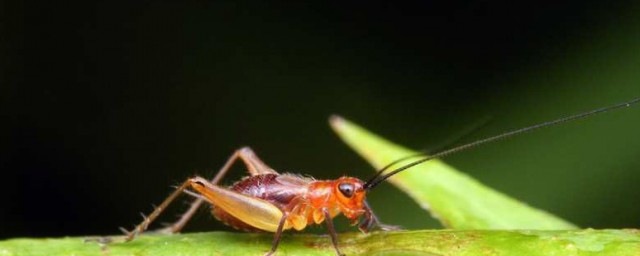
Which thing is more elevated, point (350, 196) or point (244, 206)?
point (350, 196)

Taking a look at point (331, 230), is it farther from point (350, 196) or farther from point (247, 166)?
point (247, 166)

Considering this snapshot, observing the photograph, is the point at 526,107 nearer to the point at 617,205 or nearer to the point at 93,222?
the point at 617,205

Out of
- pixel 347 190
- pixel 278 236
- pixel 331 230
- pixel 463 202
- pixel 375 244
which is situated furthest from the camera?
pixel 347 190

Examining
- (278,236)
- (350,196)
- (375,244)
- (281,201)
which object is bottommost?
(278,236)

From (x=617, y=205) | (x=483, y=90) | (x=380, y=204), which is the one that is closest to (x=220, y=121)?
(x=380, y=204)

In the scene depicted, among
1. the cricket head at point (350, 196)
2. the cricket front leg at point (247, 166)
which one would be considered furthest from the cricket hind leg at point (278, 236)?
the cricket front leg at point (247, 166)

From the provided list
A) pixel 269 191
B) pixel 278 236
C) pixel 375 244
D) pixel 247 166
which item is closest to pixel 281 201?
pixel 269 191

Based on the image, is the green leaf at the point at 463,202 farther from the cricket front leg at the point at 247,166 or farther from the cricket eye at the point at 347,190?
the cricket front leg at the point at 247,166
